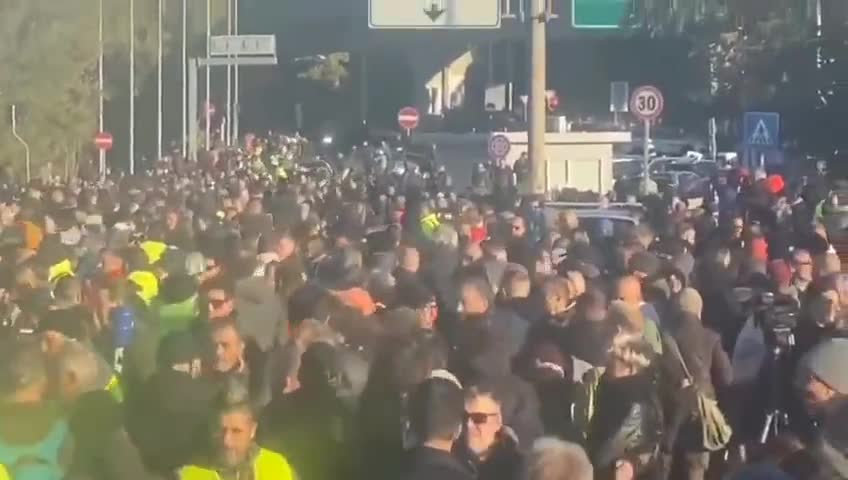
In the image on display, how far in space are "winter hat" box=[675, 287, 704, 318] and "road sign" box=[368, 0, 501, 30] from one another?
38.3 feet

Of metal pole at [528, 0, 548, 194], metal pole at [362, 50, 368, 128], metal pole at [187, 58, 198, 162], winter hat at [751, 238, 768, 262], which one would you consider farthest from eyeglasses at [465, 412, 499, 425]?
metal pole at [362, 50, 368, 128]

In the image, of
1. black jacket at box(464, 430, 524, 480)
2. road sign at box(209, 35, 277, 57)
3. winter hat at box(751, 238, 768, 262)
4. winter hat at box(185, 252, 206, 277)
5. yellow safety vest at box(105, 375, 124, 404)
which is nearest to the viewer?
black jacket at box(464, 430, 524, 480)

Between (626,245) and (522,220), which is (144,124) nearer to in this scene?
(522,220)

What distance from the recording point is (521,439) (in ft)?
24.7

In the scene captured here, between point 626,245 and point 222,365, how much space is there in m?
5.90

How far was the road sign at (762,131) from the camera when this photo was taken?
85.0 ft

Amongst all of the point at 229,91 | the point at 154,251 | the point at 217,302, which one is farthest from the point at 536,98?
the point at 229,91

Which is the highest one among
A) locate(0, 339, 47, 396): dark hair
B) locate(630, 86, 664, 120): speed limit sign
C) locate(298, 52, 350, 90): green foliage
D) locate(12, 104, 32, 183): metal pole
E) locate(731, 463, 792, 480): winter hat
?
locate(298, 52, 350, 90): green foliage

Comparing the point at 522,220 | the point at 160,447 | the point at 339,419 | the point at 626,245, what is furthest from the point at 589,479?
the point at 522,220

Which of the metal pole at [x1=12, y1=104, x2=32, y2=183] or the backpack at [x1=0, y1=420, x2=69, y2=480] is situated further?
the metal pole at [x1=12, y1=104, x2=32, y2=183]

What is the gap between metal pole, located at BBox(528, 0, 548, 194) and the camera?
22.6 metres

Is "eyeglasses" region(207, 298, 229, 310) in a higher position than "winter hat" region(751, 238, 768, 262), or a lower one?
higher

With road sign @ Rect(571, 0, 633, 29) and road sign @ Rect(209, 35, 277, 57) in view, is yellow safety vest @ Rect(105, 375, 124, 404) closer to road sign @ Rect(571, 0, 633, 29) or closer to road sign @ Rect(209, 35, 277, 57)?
road sign @ Rect(571, 0, 633, 29)

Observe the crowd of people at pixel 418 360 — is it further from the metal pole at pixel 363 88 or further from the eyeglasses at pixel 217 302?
Result: the metal pole at pixel 363 88
